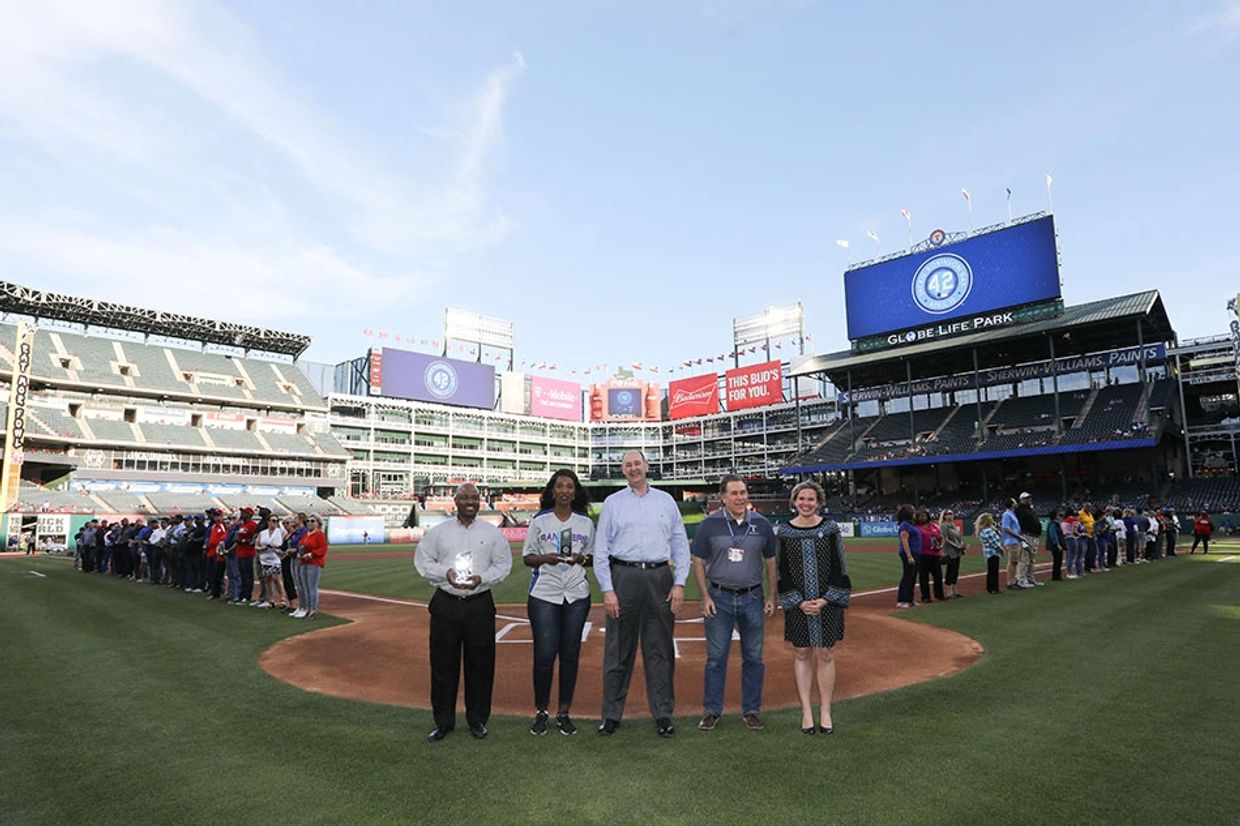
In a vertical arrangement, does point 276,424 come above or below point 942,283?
below

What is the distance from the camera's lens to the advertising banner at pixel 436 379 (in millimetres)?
80188

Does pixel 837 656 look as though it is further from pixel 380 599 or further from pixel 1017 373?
pixel 1017 373

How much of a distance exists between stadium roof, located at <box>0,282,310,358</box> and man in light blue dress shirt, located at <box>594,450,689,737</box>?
6770 centimetres

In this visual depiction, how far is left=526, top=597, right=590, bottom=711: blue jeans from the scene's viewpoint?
18.8ft

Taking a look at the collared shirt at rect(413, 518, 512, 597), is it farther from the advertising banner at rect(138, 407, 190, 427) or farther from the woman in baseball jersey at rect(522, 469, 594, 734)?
the advertising banner at rect(138, 407, 190, 427)

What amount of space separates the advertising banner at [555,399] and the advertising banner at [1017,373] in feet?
132

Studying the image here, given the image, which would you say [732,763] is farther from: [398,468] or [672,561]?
[398,468]

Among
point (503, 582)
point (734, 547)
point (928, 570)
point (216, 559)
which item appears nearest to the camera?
point (734, 547)

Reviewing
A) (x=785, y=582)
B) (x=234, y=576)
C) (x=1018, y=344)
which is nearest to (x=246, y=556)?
(x=234, y=576)

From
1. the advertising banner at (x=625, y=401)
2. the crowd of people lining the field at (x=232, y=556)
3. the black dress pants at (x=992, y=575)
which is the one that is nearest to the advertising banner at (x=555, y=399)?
the advertising banner at (x=625, y=401)

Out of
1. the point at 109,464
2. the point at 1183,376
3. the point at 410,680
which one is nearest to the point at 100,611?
the point at 410,680

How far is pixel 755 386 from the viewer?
82812 millimetres

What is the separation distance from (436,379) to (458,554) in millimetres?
80169

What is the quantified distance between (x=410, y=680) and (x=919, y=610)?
917 centimetres
